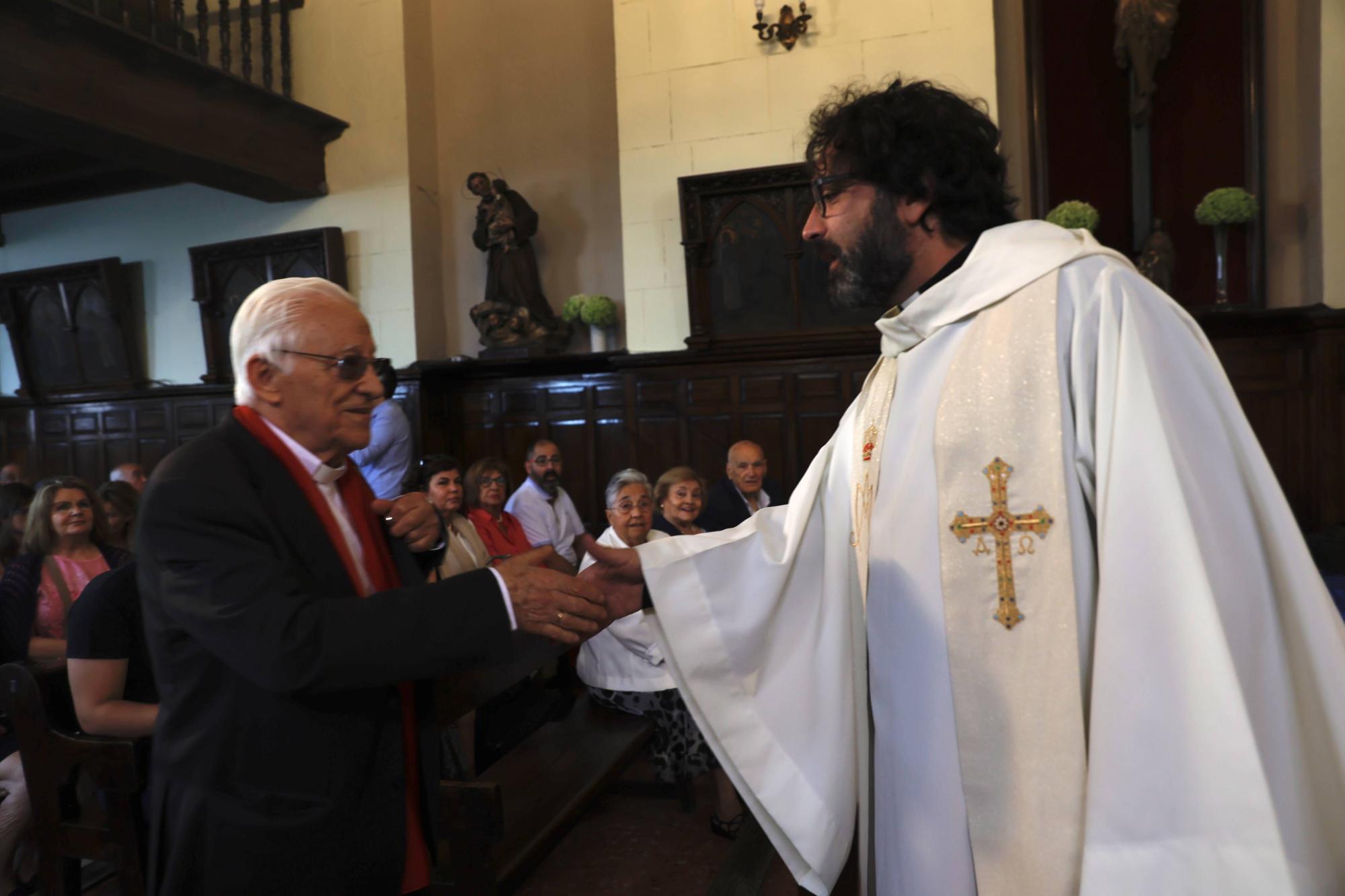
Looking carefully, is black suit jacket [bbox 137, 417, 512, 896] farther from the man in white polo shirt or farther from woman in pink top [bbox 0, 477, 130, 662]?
the man in white polo shirt

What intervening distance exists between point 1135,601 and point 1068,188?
7265 millimetres

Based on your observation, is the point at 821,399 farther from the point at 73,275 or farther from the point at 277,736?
the point at 73,275

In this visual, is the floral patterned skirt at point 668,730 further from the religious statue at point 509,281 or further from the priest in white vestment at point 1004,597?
the religious statue at point 509,281

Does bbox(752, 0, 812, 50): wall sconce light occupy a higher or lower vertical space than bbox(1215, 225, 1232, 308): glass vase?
higher

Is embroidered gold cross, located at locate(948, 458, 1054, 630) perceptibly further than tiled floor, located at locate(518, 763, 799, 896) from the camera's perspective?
No

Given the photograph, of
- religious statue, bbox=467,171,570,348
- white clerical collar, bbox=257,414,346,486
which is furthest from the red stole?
religious statue, bbox=467,171,570,348

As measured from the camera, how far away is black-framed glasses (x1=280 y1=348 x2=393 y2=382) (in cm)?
162

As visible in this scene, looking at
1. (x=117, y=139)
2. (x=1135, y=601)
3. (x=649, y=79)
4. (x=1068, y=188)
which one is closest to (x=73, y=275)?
(x=117, y=139)

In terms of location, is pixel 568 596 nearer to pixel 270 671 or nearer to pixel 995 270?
pixel 270 671

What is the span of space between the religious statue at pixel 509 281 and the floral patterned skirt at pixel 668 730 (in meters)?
4.76

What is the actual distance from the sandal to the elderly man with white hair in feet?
8.55

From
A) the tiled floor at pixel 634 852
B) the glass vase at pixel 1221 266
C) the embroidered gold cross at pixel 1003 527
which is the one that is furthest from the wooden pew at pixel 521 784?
the glass vase at pixel 1221 266

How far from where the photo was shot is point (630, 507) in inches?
184

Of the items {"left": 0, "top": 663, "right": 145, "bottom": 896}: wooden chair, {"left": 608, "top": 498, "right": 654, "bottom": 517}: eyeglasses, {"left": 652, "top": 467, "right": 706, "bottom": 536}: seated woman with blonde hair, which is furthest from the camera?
{"left": 652, "top": 467, "right": 706, "bottom": 536}: seated woman with blonde hair
